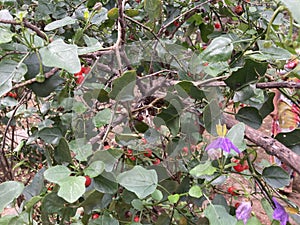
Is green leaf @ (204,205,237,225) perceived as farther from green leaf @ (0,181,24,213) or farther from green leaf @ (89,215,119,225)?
green leaf @ (0,181,24,213)

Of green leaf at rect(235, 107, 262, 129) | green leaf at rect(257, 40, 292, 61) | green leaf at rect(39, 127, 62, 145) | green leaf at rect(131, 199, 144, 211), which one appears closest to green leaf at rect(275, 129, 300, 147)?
green leaf at rect(235, 107, 262, 129)

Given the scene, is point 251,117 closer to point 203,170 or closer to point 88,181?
point 203,170

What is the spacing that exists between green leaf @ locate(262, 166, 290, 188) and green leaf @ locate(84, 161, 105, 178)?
297 millimetres

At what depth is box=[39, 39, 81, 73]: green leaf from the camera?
51 cm

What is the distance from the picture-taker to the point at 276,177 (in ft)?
2.15

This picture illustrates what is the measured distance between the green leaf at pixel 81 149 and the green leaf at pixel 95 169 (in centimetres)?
3

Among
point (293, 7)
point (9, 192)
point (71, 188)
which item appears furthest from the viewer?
point (9, 192)

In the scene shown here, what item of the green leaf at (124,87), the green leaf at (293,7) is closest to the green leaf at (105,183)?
the green leaf at (124,87)

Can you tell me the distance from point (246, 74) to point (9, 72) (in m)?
0.36

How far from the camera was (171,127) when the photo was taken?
657 mm

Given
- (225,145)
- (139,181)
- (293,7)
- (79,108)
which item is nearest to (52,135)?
(79,108)

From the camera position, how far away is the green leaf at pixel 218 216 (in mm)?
565

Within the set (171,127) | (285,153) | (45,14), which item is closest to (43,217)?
(171,127)

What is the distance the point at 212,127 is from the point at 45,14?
64 cm
